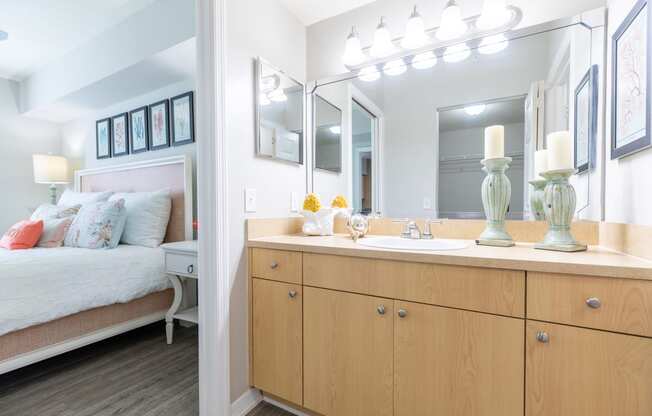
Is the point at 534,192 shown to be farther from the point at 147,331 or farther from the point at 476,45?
the point at 147,331

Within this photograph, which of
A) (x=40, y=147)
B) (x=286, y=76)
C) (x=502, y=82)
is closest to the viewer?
(x=502, y=82)

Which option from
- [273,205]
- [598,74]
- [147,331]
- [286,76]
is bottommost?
[147,331]

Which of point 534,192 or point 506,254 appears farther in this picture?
point 534,192

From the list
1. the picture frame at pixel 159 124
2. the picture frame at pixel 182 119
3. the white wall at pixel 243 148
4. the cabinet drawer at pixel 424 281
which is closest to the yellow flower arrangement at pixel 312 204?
the white wall at pixel 243 148

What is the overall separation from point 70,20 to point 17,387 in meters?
2.70

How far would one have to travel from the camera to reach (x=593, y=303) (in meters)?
0.78

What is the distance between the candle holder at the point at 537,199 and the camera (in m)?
1.25

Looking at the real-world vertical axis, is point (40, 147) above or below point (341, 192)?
above

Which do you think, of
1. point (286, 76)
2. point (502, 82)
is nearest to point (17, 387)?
point (286, 76)

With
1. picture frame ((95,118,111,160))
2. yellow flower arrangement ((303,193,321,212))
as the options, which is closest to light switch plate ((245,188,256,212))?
yellow flower arrangement ((303,193,321,212))

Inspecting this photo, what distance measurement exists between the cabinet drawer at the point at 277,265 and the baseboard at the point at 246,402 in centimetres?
59

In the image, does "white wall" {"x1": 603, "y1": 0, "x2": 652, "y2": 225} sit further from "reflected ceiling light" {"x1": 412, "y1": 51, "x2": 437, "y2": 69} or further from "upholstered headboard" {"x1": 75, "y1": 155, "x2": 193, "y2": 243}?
"upholstered headboard" {"x1": 75, "y1": 155, "x2": 193, "y2": 243}

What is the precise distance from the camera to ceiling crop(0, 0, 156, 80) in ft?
7.29

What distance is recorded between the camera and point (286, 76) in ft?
5.57
